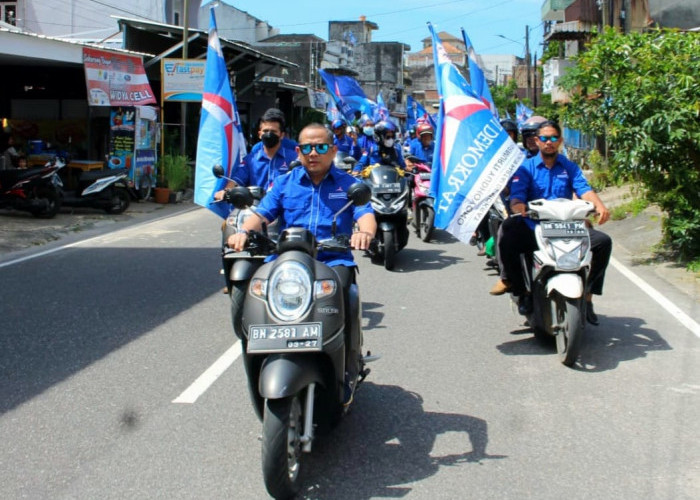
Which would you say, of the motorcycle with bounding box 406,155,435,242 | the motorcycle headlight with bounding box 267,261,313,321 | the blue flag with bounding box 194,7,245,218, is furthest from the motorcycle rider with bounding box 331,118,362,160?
the motorcycle headlight with bounding box 267,261,313,321

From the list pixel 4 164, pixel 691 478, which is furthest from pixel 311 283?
pixel 4 164

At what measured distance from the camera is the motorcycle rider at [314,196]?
4777mm

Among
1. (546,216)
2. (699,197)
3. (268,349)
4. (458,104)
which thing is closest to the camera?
(268,349)

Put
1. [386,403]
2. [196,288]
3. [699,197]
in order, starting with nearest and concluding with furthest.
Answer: [386,403], [196,288], [699,197]

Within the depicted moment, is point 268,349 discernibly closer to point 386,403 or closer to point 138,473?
point 138,473

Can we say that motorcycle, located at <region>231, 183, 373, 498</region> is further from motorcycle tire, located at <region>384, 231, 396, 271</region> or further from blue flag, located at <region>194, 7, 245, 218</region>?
motorcycle tire, located at <region>384, 231, 396, 271</region>

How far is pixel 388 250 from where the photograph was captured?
1071 cm

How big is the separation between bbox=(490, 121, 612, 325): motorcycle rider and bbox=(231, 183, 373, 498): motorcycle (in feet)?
9.67

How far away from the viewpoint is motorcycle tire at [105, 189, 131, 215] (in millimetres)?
16844

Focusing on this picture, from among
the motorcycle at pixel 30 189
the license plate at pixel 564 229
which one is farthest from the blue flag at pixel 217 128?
the motorcycle at pixel 30 189

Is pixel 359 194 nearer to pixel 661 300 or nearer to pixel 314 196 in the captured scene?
pixel 314 196

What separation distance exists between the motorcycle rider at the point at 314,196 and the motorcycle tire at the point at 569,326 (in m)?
2.01

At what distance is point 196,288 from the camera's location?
9.26 m

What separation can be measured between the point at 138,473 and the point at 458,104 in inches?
162
